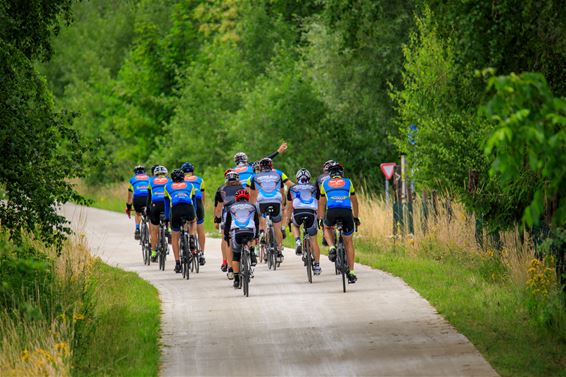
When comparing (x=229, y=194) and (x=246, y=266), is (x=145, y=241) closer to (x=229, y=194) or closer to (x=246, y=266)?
(x=229, y=194)

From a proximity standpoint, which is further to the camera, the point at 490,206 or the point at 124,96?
the point at 124,96

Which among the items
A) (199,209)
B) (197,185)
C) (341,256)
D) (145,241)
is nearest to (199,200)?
(199,209)

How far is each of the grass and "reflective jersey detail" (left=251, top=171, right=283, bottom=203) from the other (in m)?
2.16

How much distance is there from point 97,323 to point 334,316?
320cm

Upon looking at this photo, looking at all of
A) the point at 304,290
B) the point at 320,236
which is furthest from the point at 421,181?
the point at 304,290

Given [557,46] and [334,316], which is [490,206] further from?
[557,46]

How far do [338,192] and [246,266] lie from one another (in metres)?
1.86

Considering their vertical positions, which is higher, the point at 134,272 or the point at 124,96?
the point at 124,96

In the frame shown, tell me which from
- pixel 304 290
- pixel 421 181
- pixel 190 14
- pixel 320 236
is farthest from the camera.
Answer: pixel 190 14

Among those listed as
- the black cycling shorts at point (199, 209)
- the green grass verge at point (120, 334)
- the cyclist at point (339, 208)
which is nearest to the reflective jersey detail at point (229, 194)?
the cyclist at point (339, 208)

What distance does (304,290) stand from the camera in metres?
21.5

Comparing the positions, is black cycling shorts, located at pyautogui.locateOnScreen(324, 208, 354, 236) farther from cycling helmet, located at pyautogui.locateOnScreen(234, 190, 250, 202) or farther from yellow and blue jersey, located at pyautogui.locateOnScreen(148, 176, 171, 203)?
yellow and blue jersey, located at pyautogui.locateOnScreen(148, 176, 171, 203)

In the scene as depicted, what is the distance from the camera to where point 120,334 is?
54.4ft

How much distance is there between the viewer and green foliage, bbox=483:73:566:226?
1008cm
